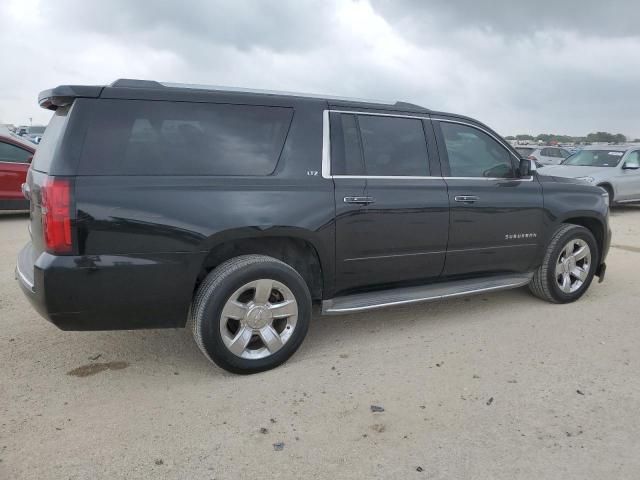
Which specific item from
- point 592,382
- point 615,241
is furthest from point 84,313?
point 615,241

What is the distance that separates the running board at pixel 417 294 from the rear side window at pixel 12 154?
8311 millimetres

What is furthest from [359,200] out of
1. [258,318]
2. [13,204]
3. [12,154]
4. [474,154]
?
[12,154]

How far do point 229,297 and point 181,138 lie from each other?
3.37 ft

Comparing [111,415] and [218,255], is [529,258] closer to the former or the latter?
[218,255]

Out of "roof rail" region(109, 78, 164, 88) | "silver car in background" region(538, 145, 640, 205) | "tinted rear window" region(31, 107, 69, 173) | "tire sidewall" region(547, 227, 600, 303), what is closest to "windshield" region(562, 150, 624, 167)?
"silver car in background" region(538, 145, 640, 205)

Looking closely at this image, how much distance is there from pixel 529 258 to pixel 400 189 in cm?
156

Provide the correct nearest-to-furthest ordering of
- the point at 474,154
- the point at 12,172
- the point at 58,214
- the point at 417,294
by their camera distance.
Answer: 1. the point at 58,214
2. the point at 417,294
3. the point at 474,154
4. the point at 12,172

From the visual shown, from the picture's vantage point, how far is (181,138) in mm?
3189

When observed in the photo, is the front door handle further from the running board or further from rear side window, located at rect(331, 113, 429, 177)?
the running board

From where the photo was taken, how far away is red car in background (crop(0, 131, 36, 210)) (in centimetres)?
931

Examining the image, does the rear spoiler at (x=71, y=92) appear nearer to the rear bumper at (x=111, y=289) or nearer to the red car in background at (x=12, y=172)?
the rear bumper at (x=111, y=289)

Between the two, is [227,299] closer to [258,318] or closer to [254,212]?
[258,318]

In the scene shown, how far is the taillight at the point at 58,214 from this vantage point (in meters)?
2.82

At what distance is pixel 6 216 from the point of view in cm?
1009
